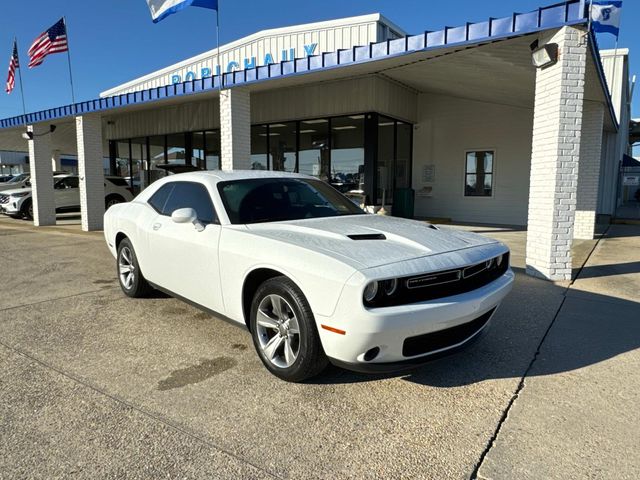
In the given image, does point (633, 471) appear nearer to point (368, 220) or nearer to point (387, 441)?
point (387, 441)

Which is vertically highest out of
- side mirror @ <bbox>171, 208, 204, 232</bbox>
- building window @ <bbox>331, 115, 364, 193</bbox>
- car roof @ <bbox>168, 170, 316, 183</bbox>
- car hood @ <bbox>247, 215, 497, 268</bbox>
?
building window @ <bbox>331, 115, 364, 193</bbox>

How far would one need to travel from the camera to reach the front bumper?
8.57 feet

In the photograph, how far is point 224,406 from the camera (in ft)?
9.46

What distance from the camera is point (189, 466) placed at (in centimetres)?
229

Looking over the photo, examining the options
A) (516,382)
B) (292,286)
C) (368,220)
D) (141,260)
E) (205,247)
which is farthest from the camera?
(141,260)

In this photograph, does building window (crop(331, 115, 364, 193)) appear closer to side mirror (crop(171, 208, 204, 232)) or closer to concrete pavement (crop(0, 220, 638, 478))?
concrete pavement (crop(0, 220, 638, 478))

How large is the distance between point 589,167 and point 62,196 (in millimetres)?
17226

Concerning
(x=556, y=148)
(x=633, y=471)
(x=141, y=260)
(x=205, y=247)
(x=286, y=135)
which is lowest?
(x=633, y=471)

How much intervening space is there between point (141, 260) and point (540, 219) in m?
5.34

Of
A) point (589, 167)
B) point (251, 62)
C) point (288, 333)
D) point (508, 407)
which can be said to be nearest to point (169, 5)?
point (251, 62)

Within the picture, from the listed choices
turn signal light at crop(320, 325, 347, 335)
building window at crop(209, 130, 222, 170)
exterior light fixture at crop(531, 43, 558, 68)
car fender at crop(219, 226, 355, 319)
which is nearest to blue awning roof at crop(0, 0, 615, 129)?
exterior light fixture at crop(531, 43, 558, 68)

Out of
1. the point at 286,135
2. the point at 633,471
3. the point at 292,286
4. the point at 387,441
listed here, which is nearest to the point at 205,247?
the point at 292,286

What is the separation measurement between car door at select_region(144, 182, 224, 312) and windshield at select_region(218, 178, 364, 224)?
21 centimetres

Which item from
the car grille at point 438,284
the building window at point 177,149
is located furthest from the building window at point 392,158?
the car grille at point 438,284
